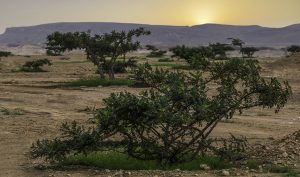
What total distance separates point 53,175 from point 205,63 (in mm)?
3262

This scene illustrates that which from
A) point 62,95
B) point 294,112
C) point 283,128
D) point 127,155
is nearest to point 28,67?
point 62,95

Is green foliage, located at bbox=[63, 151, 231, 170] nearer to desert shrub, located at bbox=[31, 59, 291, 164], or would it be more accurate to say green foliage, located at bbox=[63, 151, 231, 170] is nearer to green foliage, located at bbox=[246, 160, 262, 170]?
desert shrub, located at bbox=[31, 59, 291, 164]

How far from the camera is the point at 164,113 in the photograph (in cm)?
823

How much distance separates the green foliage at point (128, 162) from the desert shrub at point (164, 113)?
0.12 m

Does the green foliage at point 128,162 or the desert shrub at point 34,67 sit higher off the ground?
the green foliage at point 128,162

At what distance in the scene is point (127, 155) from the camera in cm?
956

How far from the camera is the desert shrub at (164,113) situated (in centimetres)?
841

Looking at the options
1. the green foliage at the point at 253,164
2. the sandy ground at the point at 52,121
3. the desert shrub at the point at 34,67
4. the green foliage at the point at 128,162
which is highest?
the green foliage at the point at 253,164

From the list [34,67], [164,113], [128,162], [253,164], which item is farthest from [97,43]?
[164,113]

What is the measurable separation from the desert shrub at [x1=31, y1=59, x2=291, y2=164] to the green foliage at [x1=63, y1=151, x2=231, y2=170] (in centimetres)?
12

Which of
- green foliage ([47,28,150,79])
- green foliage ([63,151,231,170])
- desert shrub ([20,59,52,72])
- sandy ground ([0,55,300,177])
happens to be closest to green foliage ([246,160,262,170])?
green foliage ([63,151,231,170])

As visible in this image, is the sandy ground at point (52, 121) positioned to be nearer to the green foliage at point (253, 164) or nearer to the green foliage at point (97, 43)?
the green foliage at point (253, 164)

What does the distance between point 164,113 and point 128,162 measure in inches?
55.6

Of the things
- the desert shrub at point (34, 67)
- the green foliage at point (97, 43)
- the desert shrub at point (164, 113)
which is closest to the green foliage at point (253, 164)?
the desert shrub at point (164, 113)
